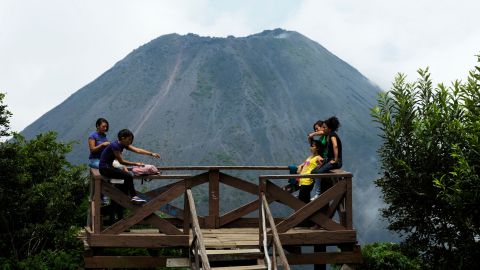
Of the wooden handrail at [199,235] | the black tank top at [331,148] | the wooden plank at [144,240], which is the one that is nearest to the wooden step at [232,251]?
the wooden handrail at [199,235]

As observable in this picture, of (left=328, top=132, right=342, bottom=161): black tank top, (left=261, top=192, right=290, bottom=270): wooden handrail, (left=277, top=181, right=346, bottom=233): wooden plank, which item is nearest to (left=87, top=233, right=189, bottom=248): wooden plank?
(left=261, top=192, right=290, bottom=270): wooden handrail

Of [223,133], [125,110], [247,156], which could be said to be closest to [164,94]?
[125,110]

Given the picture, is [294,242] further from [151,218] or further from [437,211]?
[437,211]

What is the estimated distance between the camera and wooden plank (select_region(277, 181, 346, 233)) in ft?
35.4

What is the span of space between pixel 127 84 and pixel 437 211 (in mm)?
168149

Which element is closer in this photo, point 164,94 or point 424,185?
point 424,185

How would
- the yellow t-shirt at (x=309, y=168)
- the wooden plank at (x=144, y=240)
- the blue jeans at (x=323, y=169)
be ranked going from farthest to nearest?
1. the yellow t-shirt at (x=309, y=168)
2. the blue jeans at (x=323, y=169)
3. the wooden plank at (x=144, y=240)

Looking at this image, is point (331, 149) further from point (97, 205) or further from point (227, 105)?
point (227, 105)

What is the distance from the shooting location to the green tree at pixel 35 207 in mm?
19438

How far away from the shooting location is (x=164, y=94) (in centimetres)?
17325

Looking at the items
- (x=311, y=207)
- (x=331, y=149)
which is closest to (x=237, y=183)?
(x=331, y=149)

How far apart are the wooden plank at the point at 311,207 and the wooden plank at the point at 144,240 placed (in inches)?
69.1

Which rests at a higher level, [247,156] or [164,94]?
[164,94]

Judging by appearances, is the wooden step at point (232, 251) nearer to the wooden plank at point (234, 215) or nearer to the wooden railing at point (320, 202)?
the wooden railing at point (320, 202)
